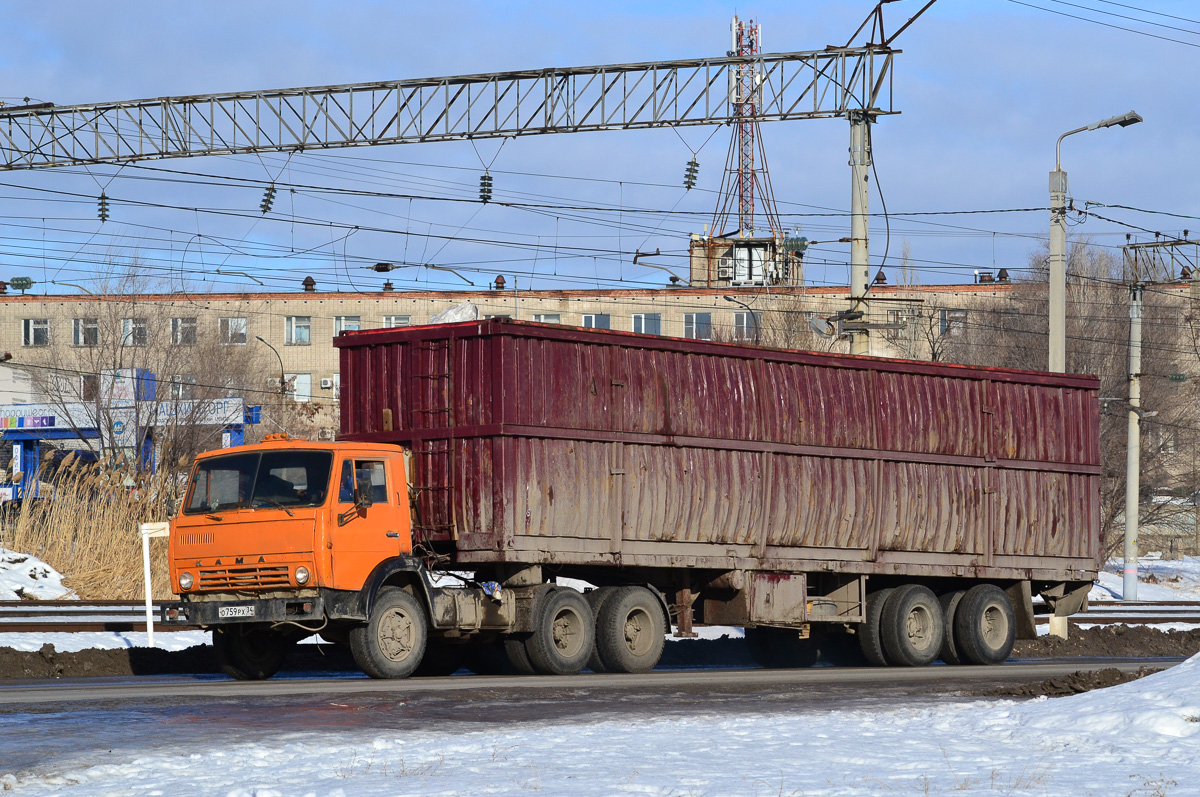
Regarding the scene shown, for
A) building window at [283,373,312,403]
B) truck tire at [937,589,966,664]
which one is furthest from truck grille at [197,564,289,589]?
building window at [283,373,312,403]

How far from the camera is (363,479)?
15297mm

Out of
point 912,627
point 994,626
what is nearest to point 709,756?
point 912,627

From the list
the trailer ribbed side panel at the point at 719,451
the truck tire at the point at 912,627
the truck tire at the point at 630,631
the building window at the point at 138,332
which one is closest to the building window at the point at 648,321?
the building window at the point at 138,332

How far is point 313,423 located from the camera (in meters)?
74.1

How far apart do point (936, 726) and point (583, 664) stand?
629 cm

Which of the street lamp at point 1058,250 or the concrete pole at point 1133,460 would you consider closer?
the street lamp at point 1058,250

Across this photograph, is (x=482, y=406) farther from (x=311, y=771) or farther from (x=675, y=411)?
(x=311, y=771)

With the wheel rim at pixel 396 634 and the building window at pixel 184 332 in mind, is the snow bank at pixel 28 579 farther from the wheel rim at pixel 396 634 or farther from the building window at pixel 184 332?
the building window at pixel 184 332

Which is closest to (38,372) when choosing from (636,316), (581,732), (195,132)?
(636,316)

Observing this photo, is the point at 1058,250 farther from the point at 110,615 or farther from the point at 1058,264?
the point at 110,615

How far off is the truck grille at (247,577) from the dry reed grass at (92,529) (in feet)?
38.5

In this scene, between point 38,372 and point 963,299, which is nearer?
point 38,372

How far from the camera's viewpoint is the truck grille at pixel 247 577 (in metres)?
14.7

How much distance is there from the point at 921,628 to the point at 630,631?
15.6ft
